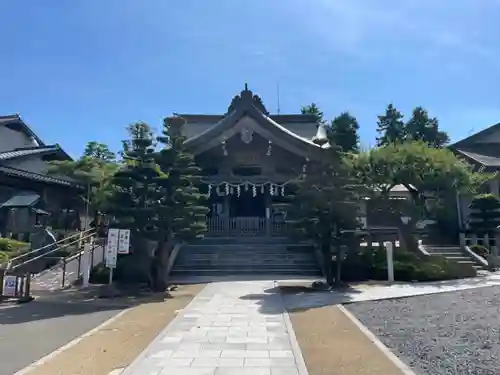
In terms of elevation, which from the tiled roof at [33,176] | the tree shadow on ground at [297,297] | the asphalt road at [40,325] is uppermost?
the tiled roof at [33,176]

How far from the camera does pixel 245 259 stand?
1862cm

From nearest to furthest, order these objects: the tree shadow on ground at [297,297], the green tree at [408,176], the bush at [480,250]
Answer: the tree shadow on ground at [297,297]
the green tree at [408,176]
the bush at [480,250]

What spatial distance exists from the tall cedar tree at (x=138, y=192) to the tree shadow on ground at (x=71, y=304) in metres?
1.57

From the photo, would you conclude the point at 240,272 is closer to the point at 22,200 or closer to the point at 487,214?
the point at 22,200

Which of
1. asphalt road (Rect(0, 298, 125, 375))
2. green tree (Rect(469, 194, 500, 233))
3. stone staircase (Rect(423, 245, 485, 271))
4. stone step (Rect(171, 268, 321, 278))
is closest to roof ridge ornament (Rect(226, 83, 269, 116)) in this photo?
stone step (Rect(171, 268, 321, 278))

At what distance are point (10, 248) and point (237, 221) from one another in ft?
34.6

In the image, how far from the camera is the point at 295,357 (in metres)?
6.28

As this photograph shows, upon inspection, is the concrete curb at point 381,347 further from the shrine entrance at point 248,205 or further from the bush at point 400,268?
the shrine entrance at point 248,205

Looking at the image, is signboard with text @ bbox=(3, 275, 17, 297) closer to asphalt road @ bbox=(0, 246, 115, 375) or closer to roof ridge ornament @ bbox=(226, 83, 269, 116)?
asphalt road @ bbox=(0, 246, 115, 375)

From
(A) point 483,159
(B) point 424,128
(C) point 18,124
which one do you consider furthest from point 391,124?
(C) point 18,124

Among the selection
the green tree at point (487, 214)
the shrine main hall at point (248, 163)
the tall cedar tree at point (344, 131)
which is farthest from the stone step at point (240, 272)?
the tall cedar tree at point (344, 131)

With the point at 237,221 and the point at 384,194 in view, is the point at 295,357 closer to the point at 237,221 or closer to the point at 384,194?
the point at 384,194

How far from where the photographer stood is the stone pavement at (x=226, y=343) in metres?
5.76

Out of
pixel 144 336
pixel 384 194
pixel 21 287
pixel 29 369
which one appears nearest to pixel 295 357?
pixel 144 336
